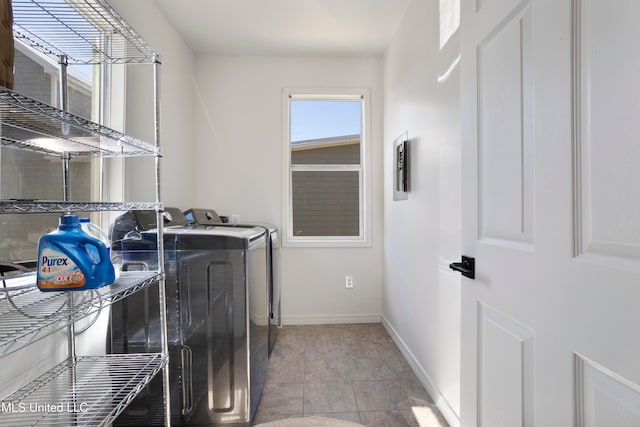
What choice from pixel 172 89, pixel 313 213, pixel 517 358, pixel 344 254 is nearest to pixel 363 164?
pixel 313 213

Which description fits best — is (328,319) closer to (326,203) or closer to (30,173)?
(326,203)

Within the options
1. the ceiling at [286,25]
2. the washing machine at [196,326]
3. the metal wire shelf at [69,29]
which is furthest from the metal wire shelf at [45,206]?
the ceiling at [286,25]

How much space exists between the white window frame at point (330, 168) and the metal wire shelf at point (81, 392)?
5.81ft

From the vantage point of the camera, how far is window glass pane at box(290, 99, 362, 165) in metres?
3.07

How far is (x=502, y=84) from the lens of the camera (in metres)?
0.82

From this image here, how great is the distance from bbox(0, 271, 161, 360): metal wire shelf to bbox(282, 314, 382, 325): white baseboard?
6.30 feet

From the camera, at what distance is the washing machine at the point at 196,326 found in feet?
4.88

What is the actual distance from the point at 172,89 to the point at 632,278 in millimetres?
2868

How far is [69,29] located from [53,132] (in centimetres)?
48

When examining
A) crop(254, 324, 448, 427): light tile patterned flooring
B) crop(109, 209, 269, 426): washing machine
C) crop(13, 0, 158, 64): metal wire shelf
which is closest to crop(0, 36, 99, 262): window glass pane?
crop(13, 0, 158, 64): metal wire shelf

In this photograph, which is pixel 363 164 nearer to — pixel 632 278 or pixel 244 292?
pixel 244 292

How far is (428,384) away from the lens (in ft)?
6.02

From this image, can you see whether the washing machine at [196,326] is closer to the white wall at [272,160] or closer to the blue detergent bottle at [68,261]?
the blue detergent bottle at [68,261]

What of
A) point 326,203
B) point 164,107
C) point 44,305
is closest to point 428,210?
point 326,203
